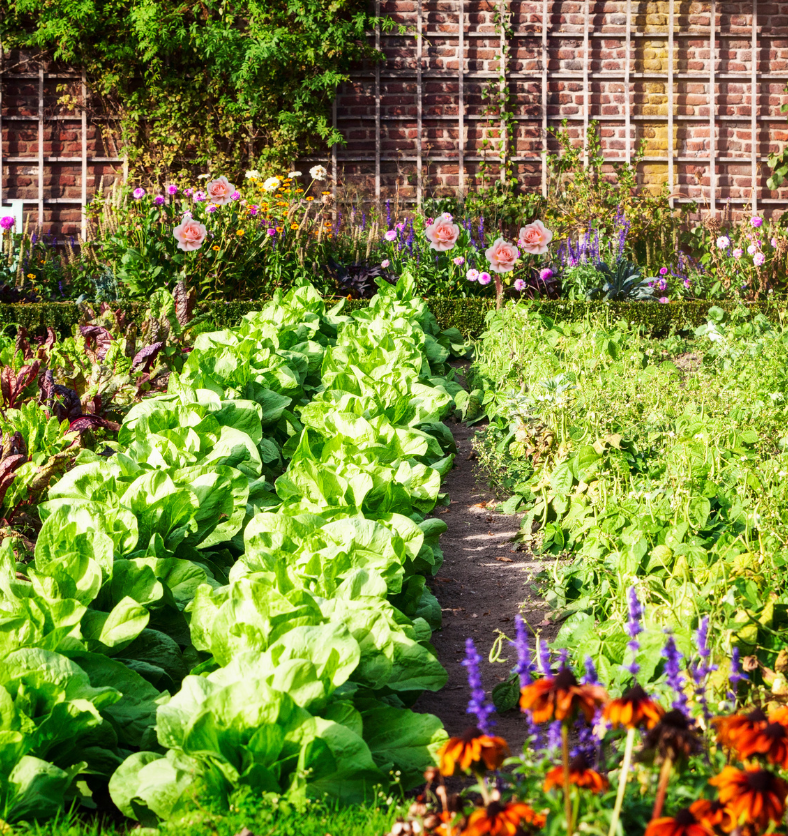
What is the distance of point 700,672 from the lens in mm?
1409

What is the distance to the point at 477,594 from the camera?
9.37 ft

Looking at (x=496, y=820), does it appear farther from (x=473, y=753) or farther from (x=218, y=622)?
(x=218, y=622)

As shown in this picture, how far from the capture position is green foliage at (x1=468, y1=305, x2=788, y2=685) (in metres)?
2.10

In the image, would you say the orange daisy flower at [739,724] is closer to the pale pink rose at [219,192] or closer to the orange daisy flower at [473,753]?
the orange daisy flower at [473,753]

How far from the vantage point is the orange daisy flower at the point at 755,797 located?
0.94m

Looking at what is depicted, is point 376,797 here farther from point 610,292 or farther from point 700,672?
point 610,292

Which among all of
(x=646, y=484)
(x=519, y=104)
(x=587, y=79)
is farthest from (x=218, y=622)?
(x=587, y=79)

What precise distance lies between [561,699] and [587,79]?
31.7 feet

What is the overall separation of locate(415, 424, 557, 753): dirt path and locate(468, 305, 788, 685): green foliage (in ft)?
0.32

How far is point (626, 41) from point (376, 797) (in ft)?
31.7

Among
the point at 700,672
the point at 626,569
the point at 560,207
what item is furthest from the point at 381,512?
the point at 560,207

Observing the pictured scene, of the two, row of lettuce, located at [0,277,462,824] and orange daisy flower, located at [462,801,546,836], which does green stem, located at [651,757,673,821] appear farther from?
row of lettuce, located at [0,277,462,824]

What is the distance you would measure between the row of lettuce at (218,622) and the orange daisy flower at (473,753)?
0.46 metres

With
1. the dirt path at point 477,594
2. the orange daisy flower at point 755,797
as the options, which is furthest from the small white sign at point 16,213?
the orange daisy flower at point 755,797
